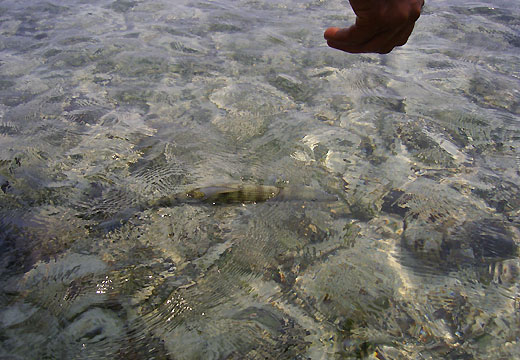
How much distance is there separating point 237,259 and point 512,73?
5.13 m

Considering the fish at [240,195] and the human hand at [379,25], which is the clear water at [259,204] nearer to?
the fish at [240,195]

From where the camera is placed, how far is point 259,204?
2992 mm

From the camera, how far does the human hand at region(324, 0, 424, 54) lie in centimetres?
123

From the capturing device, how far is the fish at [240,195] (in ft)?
9.85

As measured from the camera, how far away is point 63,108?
4348 millimetres

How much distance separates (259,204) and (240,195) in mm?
187

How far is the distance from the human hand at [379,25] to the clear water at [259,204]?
160cm

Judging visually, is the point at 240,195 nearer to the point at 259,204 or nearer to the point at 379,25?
the point at 259,204

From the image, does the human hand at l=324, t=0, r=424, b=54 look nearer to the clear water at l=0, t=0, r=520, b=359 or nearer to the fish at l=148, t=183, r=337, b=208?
the clear water at l=0, t=0, r=520, b=359

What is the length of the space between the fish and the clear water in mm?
88

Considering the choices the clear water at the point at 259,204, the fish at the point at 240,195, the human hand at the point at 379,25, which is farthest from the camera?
the fish at the point at 240,195

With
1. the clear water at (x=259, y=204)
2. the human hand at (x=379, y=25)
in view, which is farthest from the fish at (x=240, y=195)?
the human hand at (x=379, y=25)

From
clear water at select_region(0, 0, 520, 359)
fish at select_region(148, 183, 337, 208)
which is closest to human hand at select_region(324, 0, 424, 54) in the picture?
clear water at select_region(0, 0, 520, 359)

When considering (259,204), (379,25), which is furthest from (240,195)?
(379,25)
